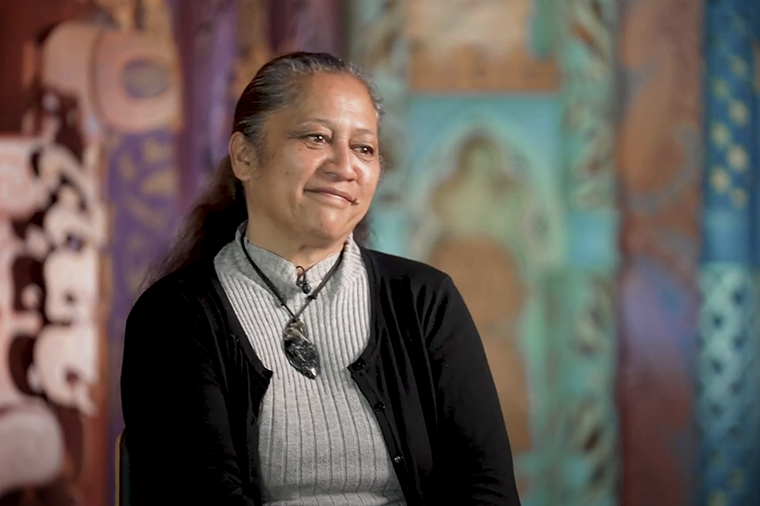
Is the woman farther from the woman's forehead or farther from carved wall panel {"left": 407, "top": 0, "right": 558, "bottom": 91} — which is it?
carved wall panel {"left": 407, "top": 0, "right": 558, "bottom": 91}

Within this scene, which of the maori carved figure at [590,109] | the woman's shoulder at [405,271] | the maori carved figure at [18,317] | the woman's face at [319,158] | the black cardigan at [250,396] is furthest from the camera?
the maori carved figure at [590,109]

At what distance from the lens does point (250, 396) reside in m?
1.39

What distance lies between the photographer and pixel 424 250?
2709mm

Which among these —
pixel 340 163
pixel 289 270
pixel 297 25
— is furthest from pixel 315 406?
pixel 297 25

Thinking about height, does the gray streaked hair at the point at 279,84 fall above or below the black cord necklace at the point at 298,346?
above

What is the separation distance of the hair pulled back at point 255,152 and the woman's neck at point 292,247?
123 millimetres

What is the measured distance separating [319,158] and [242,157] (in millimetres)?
153

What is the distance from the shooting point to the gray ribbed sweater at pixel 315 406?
1.40 meters

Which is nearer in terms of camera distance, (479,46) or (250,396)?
(250,396)

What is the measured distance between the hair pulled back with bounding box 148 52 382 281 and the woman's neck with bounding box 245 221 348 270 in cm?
12

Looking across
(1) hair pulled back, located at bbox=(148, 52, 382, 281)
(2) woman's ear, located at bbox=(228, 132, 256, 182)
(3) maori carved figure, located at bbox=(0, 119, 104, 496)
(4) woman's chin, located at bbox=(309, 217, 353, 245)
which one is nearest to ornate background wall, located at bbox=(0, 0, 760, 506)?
(3) maori carved figure, located at bbox=(0, 119, 104, 496)

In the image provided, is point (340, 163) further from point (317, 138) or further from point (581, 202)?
point (581, 202)

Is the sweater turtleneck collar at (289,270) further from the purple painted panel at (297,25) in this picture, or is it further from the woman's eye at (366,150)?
the purple painted panel at (297,25)

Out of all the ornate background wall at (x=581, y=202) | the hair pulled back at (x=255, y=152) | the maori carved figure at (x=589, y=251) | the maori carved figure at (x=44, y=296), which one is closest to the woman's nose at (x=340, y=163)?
the hair pulled back at (x=255, y=152)
